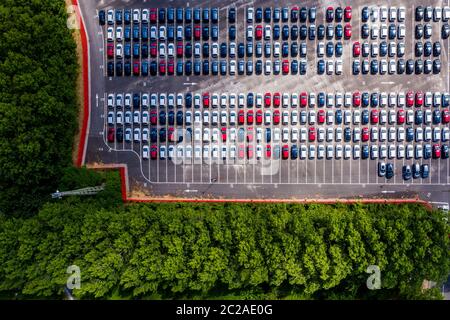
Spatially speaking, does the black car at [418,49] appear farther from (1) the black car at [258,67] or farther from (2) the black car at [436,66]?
(1) the black car at [258,67]

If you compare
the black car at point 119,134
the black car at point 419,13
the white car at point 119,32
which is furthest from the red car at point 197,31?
the black car at point 419,13

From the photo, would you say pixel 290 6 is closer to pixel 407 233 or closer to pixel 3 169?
pixel 407 233

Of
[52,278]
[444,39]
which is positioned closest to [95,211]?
[52,278]

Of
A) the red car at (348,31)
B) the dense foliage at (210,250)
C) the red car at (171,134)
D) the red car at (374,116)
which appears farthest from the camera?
the red car at (171,134)

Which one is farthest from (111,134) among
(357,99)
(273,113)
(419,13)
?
(419,13)

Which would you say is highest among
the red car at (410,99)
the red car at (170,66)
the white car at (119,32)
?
the white car at (119,32)

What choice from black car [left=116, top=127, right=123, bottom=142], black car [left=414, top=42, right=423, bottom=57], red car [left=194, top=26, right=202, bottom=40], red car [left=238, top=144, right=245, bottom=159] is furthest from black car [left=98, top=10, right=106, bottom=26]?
black car [left=414, top=42, right=423, bottom=57]
